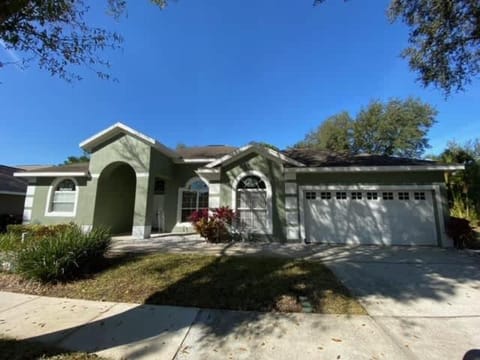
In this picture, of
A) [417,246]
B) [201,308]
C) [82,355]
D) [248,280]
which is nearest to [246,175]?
[248,280]

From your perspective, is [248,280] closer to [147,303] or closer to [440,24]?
[147,303]

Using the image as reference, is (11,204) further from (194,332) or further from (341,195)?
(341,195)

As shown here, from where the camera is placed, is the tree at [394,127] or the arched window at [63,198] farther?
the tree at [394,127]

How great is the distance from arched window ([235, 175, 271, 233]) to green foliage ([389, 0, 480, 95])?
29.3 feet

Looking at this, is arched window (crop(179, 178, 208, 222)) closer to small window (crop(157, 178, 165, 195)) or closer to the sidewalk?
small window (crop(157, 178, 165, 195))

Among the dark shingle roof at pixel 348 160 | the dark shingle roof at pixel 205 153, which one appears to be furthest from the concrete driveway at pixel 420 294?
the dark shingle roof at pixel 205 153

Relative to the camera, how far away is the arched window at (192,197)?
13.1 m

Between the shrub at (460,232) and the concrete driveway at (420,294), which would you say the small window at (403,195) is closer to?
the shrub at (460,232)

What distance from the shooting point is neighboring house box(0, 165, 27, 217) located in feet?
49.4

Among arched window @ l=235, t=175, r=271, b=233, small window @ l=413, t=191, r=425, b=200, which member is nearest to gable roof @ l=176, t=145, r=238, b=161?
arched window @ l=235, t=175, r=271, b=233

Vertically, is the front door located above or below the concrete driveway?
above

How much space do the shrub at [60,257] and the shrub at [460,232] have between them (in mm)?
12654

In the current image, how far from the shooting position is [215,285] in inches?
199

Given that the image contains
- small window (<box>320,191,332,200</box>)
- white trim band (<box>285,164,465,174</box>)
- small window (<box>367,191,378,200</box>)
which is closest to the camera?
white trim band (<box>285,164,465,174</box>)
